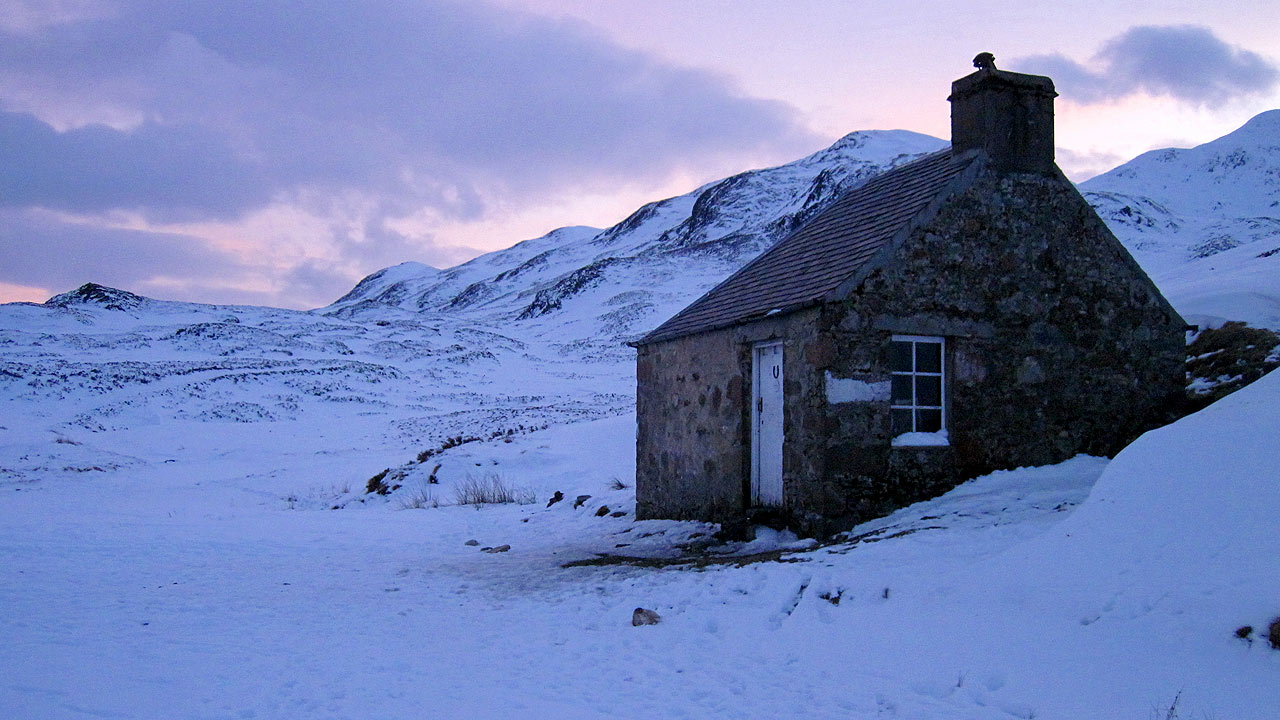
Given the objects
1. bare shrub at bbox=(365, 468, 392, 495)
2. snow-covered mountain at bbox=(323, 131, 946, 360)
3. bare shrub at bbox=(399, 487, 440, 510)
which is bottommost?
bare shrub at bbox=(399, 487, 440, 510)

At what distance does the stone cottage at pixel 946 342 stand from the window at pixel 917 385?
2 centimetres

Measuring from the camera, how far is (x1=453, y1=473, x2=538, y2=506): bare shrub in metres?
16.2

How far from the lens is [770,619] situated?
21.5 ft

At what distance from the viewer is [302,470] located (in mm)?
21906

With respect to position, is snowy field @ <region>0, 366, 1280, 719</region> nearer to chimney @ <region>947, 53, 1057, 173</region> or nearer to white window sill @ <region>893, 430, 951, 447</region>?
white window sill @ <region>893, 430, 951, 447</region>

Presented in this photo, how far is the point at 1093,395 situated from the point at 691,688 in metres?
6.94

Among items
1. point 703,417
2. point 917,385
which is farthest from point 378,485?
point 917,385

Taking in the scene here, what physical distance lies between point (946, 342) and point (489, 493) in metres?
9.39

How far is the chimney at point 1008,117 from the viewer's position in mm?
10000

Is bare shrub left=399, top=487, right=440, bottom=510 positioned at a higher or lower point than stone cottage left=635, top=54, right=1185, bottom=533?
lower

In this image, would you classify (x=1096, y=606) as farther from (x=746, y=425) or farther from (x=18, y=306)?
(x=18, y=306)

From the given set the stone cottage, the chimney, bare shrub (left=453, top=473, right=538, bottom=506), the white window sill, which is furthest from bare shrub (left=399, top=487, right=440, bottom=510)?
the chimney

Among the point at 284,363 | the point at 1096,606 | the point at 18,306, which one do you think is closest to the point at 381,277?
the point at 18,306

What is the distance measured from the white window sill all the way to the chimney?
2.98m
